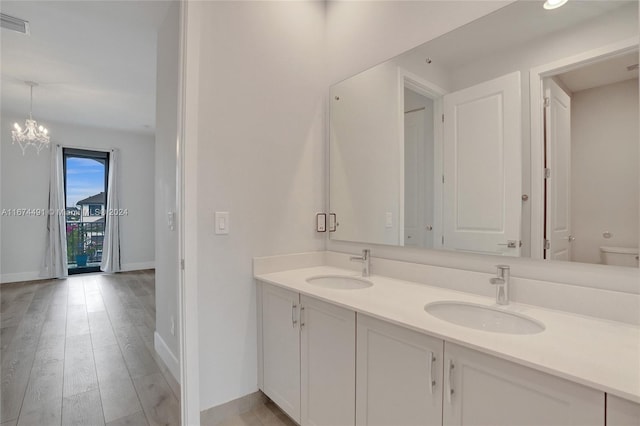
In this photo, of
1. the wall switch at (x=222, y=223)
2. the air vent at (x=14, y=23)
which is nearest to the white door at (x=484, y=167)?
the wall switch at (x=222, y=223)

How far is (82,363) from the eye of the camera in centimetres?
247

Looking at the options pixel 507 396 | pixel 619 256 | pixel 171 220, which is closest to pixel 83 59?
pixel 171 220

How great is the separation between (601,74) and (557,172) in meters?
0.37

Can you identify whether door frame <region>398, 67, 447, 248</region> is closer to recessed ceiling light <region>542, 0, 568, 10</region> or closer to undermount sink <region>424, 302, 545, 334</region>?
undermount sink <region>424, 302, 545, 334</region>

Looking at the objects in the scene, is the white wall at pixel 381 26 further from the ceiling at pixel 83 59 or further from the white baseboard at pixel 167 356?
the white baseboard at pixel 167 356

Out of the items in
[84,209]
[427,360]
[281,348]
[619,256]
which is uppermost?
[84,209]

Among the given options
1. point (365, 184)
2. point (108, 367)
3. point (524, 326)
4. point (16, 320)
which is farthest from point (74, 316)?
point (524, 326)

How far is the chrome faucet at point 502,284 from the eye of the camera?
1.29 m

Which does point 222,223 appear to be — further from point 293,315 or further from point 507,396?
point 507,396

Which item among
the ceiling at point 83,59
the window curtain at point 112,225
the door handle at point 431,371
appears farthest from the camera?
the window curtain at point 112,225

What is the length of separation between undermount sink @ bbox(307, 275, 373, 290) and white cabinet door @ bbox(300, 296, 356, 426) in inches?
14.0

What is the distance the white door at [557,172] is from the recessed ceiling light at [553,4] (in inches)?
11.2

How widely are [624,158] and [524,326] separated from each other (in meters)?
0.69

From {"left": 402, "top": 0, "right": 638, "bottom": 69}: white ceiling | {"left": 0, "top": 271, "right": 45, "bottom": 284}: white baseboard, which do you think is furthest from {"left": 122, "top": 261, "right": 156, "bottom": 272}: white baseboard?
{"left": 402, "top": 0, "right": 638, "bottom": 69}: white ceiling
